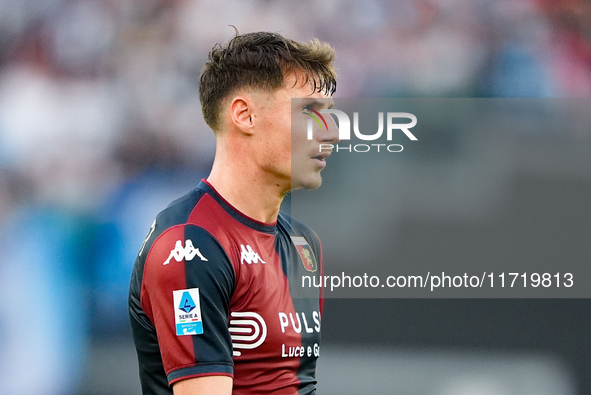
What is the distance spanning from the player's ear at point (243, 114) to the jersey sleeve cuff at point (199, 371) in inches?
26.0

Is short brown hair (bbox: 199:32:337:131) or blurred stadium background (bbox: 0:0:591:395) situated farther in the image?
blurred stadium background (bbox: 0:0:591:395)

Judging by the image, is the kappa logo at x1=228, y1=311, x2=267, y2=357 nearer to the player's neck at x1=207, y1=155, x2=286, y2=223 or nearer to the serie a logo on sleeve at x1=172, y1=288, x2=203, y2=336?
the serie a logo on sleeve at x1=172, y1=288, x2=203, y2=336

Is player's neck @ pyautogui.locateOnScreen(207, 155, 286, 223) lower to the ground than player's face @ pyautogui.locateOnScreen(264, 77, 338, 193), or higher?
lower

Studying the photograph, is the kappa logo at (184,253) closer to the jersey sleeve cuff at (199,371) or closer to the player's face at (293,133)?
the jersey sleeve cuff at (199,371)

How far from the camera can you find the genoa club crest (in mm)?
2070

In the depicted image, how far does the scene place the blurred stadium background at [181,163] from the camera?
3965 millimetres

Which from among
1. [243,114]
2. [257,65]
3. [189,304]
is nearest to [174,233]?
[189,304]

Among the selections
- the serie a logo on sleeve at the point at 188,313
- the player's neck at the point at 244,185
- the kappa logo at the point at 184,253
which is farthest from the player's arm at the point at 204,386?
the player's neck at the point at 244,185

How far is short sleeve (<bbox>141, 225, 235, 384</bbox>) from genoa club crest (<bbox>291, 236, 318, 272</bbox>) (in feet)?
1.64

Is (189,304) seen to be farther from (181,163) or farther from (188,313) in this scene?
(181,163)

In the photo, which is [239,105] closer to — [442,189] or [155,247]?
[155,247]

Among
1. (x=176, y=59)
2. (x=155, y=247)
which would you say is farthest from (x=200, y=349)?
(x=176, y=59)

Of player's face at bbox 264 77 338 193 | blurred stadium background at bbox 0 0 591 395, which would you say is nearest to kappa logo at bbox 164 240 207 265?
player's face at bbox 264 77 338 193

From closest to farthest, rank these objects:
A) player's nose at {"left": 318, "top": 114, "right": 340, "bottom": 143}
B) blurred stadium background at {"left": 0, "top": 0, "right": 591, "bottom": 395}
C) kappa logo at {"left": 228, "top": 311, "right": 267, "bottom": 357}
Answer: kappa logo at {"left": 228, "top": 311, "right": 267, "bottom": 357}, player's nose at {"left": 318, "top": 114, "right": 340, "bottom": 143}, blurred stadium background at {"left": 0, "top": 0, "right": 591, "bottom": 395}
